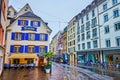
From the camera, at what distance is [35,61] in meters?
33.2

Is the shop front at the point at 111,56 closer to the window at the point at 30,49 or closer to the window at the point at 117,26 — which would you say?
the window at the point at 117,26

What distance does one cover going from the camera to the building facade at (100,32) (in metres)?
31.6

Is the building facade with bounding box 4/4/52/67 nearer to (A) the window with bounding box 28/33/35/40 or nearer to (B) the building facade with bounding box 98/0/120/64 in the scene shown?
(A) the window with bounding box 28/33/35/40

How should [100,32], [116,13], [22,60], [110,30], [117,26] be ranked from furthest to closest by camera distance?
[100,32]
[110,30]
[22,60]
[116,13]
[117,26]

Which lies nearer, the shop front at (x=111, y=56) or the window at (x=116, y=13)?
the shop front at (x=111, y=56)

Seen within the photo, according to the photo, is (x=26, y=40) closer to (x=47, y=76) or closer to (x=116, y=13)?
(x=47, y=76)

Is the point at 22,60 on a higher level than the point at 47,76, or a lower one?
higher

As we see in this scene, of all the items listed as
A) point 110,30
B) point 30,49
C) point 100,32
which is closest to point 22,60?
point 30,49

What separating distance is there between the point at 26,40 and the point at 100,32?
1813 cm

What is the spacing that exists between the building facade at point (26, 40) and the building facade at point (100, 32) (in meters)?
13.0

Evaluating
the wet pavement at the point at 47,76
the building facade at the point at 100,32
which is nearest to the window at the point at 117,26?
the building facade at the point at 100,32

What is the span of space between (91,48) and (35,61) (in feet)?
54.0

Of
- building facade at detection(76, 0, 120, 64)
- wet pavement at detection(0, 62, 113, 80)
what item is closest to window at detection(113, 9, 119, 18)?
building facade at detection(76, 0, 120, 64)

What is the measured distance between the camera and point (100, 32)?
3706 cm
